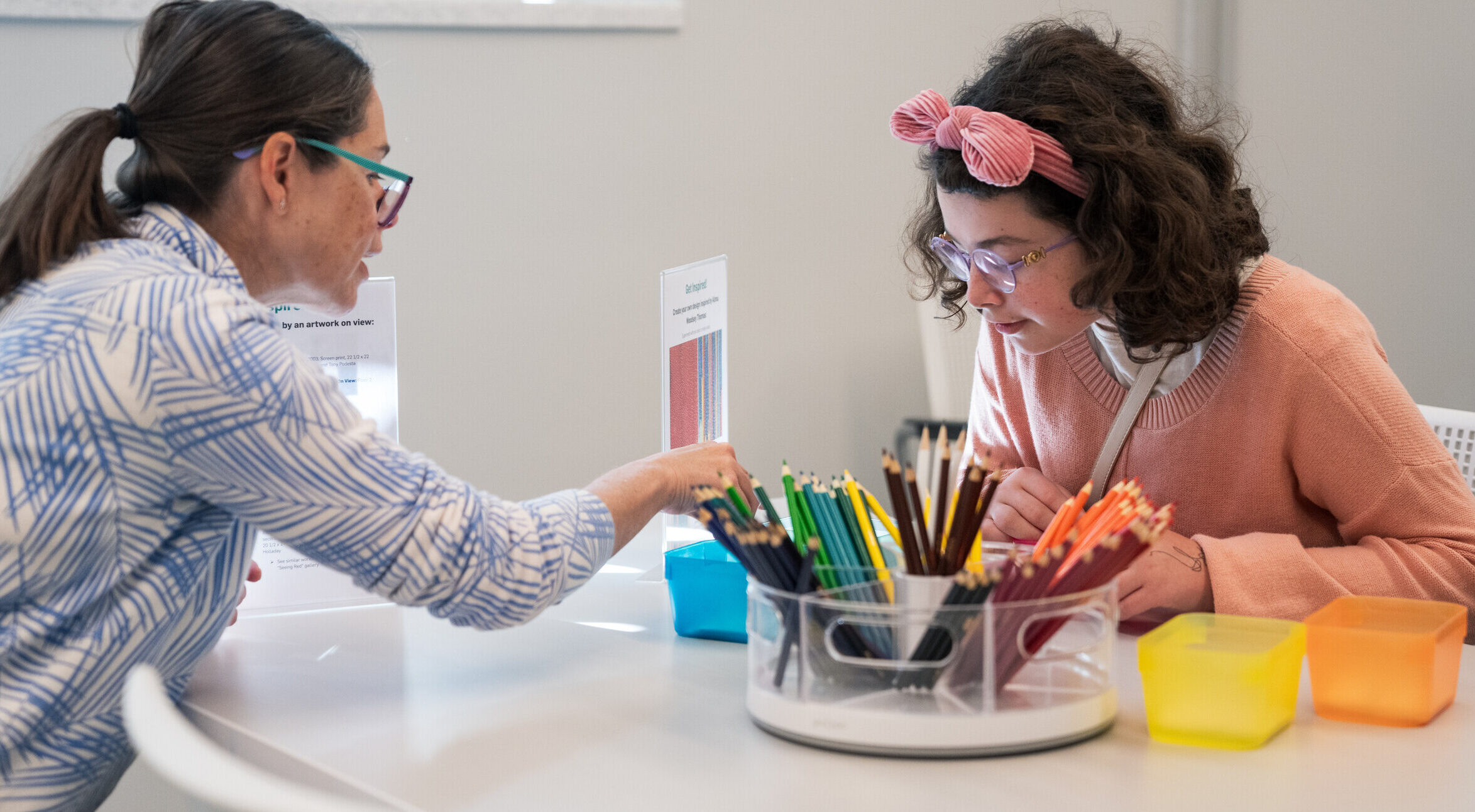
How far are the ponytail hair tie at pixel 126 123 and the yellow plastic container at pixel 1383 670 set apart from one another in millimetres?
1037

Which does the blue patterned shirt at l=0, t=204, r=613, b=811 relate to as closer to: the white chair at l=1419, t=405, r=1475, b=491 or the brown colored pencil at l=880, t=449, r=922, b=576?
the brown colored pencil at l=880, t=449, r=922, b=576

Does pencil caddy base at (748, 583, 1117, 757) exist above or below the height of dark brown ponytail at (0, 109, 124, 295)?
below

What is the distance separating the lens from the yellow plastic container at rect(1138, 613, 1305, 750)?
2.76 feet

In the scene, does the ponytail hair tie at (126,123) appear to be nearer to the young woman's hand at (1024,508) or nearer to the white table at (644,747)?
the white table at (644,747)

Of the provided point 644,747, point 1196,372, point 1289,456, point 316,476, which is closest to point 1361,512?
point 1289,456

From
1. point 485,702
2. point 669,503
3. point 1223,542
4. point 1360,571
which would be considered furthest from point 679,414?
point 1360,571

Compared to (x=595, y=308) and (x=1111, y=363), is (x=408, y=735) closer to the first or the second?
(x=1111, y=363)

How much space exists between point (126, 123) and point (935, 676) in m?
0.83

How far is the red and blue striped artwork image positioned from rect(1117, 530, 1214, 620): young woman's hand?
505 millimetres

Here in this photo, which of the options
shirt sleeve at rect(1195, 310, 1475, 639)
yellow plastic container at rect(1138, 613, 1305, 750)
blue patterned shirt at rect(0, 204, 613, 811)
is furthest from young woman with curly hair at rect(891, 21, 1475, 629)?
blue patterned shirt at rect(0, 204, 613, 811)

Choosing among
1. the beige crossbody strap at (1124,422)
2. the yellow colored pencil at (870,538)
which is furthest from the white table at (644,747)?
the beige crossbody strap at (1124,422)

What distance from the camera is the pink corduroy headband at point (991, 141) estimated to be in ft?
4.12

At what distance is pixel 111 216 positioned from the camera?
3.41 ft

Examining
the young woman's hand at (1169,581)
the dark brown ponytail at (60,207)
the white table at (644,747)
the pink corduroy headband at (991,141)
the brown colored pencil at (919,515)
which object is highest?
the pink corduroy headband at (991,141)
